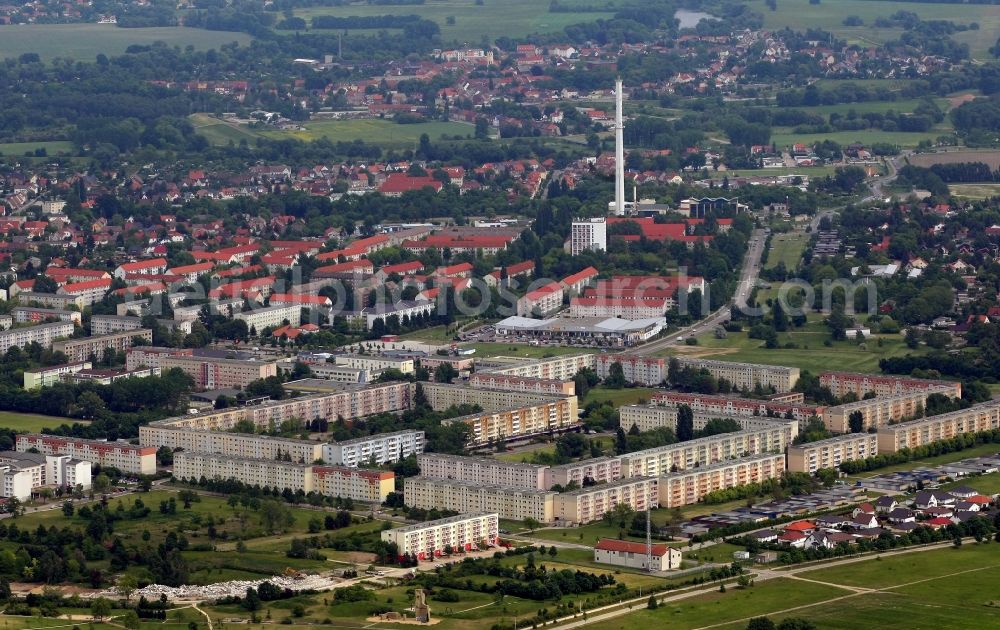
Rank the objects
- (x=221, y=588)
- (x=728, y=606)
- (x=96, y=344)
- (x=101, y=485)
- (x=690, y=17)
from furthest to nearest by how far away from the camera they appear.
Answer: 1. (x=690, y=17)
2. (x=96, y=344)
3. (x=101, y=485)
4. (x=221, y=588)
5. (x=728, y=606)

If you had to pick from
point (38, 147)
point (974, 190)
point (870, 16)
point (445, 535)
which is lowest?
point (445, 535)

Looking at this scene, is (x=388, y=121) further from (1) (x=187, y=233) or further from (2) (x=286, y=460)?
(2) (x=286, y=460)

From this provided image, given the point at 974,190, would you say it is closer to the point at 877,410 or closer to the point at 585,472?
the point at 877,410

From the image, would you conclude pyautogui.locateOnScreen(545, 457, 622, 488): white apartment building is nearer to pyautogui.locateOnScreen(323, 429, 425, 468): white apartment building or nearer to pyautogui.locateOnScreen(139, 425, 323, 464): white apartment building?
pyautogui.locateOnScreen(323, 429, 425, 468): white apartment building

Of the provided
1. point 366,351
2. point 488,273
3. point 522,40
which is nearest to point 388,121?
point 522,40

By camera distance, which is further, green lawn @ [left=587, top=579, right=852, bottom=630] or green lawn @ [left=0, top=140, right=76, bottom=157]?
green lawn @ [left=0, top=140, right=76, bottom=157]

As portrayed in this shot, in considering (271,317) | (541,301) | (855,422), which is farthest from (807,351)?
(271,317)

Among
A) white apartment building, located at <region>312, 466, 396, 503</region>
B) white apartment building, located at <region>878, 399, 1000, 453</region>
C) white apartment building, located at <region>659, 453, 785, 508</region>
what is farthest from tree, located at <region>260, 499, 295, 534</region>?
white apartment building, located at <region>878, 399, 1000, 453</region>

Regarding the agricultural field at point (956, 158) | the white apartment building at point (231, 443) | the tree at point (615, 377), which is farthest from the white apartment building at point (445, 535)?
the agricultural field at point (956, 158)
